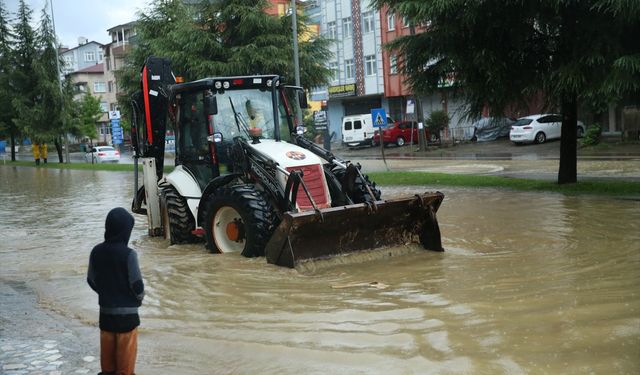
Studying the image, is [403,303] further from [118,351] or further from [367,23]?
[367,23]

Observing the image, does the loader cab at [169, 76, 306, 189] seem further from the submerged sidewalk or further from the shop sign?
the shop sign

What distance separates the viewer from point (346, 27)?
2345 inches

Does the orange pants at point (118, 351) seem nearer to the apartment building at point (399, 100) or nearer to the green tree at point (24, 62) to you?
the apartment building at point (399, 100)

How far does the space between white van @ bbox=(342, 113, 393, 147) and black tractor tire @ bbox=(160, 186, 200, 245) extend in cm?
4175

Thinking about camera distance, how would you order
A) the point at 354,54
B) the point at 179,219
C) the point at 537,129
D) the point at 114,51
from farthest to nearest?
the point at 114,51, the point at 354,54, the point at 537,129, the point at 179,219

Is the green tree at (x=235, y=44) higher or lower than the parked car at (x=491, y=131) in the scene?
higher

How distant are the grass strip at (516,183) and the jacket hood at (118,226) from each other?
14.5m

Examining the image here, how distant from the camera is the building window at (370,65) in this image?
57434 mm

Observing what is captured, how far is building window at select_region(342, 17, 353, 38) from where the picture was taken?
194ft

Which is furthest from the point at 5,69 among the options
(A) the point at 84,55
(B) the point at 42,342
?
(A) the point at 84,55

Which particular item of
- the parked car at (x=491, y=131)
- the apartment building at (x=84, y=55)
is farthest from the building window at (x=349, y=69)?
the apartment building at (x=84, y=55)

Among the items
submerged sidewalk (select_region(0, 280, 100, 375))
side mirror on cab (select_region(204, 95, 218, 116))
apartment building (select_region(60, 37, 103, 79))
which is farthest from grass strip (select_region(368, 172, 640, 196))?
apartment building (select_region(60, 37, 103, 79))

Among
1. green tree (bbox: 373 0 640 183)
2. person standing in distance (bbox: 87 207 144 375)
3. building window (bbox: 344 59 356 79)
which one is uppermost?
building window (bbox: 344 59 356 79)

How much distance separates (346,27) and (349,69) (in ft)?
10.8
